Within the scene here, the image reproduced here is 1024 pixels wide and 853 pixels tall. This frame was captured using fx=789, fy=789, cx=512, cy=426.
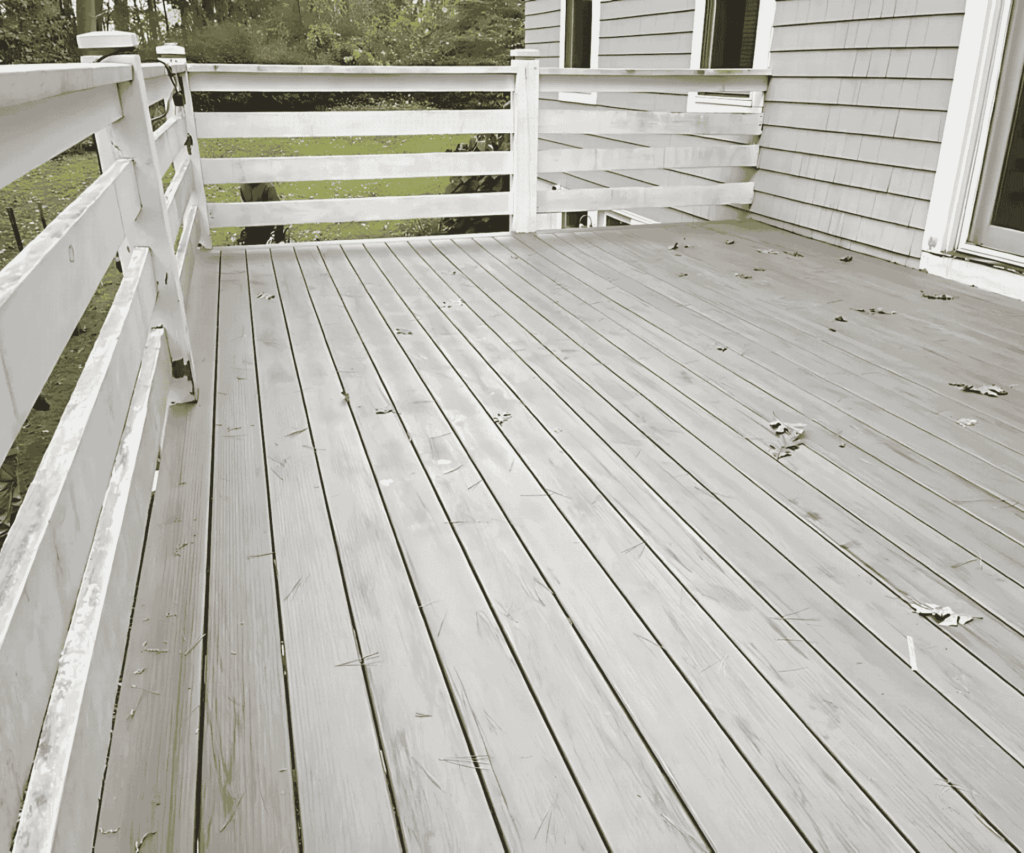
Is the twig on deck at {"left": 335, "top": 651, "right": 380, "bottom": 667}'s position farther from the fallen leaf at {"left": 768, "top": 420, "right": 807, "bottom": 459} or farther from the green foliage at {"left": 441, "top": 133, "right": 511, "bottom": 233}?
the green foliage at {"left": 441, "top": 133, "right": 511, "bottom": 233}

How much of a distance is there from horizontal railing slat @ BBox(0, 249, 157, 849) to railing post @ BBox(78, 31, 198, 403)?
0.77 m

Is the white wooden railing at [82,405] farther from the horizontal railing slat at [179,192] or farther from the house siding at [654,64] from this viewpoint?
the house siding at [654,64]

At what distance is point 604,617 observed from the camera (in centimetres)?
162

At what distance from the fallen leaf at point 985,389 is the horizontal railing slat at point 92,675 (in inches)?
105

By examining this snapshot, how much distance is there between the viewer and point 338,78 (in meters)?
4.81

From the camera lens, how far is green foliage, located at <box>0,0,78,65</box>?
13953 mm

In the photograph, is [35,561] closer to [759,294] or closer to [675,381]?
[675,381]

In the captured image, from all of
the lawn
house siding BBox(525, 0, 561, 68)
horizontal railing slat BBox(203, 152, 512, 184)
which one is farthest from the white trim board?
house siding BBox(525, 0, 561, 68)

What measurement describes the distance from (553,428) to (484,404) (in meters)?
0.30

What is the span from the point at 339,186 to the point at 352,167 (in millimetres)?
11029

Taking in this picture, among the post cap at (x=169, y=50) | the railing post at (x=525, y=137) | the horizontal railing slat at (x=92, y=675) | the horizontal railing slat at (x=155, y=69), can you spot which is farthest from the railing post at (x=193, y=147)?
the horizontal railing slat at (x=92, y=675)

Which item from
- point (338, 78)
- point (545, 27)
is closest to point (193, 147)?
point (338, 78)

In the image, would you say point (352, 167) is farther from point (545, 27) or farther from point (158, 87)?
point (545, 27)

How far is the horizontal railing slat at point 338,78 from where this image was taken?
462 centimetres
